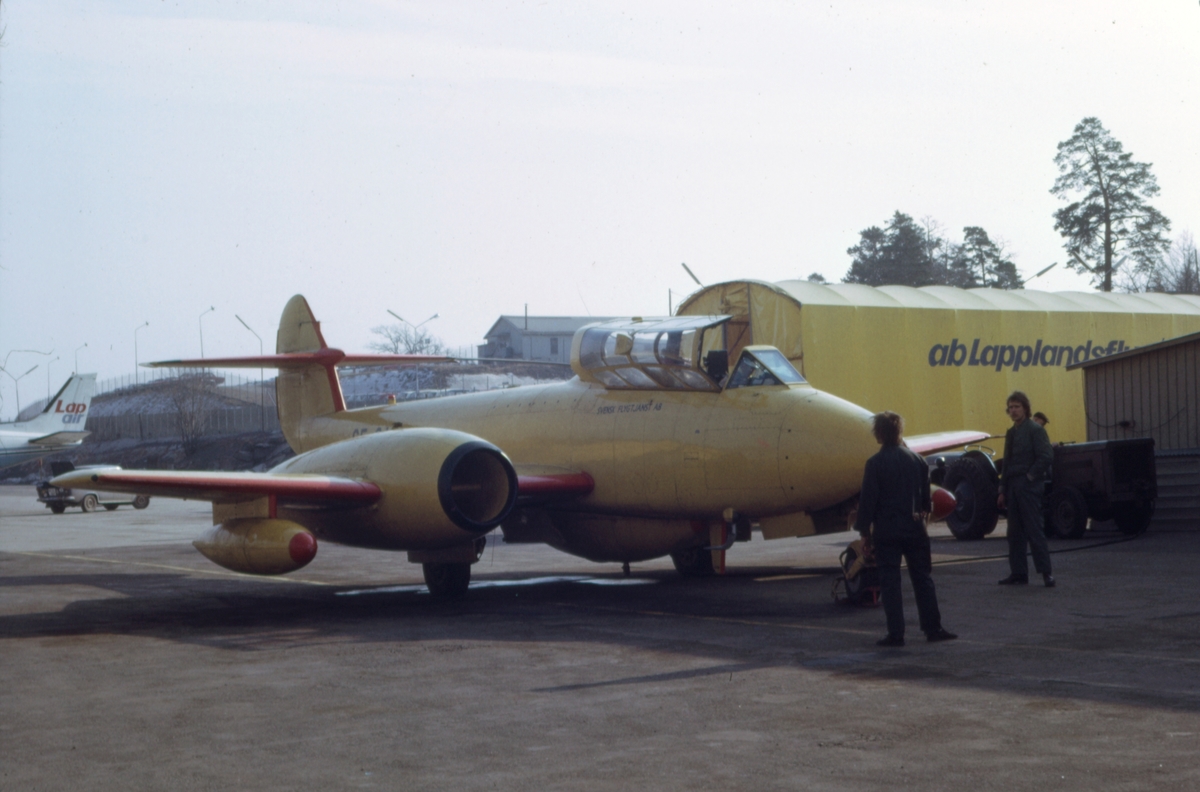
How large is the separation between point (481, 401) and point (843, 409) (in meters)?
5.62

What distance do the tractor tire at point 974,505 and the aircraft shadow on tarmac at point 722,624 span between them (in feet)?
13.1

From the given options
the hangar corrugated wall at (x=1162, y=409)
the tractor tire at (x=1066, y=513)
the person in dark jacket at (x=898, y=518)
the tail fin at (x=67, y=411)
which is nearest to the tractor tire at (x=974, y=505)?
the tractor tire at (x=1066, y=513)

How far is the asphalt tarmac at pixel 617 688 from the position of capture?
564 cm

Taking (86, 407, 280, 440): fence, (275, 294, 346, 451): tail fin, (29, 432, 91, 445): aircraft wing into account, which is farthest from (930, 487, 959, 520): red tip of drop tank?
(86, 407, 280, 440): fence

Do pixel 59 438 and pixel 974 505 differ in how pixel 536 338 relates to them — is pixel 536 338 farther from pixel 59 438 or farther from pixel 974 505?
pixel 974 505

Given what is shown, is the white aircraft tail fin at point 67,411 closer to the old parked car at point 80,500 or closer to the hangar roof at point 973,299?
the old parked car at point 80,500

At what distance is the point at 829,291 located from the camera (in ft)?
78.5

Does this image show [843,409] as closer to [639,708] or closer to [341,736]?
[639,708]

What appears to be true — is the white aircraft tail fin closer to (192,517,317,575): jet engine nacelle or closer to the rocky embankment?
the rocky embankment

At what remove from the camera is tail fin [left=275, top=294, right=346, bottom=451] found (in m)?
18.7

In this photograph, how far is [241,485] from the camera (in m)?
12.3

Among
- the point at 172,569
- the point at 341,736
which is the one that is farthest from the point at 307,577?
the point at 341,736

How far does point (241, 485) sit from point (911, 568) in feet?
22.2

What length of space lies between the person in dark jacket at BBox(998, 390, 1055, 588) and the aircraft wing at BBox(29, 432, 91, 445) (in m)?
46.2
